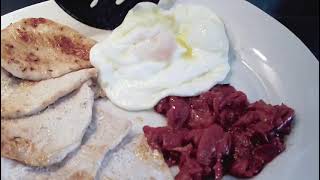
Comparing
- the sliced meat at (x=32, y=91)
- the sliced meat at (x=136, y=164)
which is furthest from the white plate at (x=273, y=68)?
the sliced meat at (x=136, y=164)

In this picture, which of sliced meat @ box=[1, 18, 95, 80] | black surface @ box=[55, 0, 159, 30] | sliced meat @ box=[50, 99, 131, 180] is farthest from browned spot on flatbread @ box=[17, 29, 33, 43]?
sliced meat @ box=[50, 99, 131, 180]

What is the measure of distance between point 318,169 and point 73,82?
0.58 m

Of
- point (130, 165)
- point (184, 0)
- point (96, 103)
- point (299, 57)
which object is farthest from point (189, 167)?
point (184, 0)

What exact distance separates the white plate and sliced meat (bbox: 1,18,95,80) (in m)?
0.03

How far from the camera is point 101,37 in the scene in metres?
1.30

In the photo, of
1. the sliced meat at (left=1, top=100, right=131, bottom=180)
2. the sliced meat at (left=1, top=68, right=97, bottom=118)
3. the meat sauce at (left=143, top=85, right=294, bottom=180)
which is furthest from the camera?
the meat sauce at (left=143, top=85, right=294, bottom=180)

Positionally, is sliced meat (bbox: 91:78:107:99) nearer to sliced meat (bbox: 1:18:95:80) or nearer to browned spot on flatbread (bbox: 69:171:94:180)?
sliced meat (bbox: 1:18:95:80)

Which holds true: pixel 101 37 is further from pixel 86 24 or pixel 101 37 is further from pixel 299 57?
pixel 299 57

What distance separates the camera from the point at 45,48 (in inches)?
43.4

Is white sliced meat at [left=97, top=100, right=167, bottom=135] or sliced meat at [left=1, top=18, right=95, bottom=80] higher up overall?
sliced meat at [left=1, top=18, right=95, bottom=80]

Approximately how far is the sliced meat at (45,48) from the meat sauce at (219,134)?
25 cm

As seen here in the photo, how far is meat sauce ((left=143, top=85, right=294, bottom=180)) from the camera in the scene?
44.6 inches

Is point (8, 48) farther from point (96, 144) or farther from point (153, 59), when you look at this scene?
point (153, 59)

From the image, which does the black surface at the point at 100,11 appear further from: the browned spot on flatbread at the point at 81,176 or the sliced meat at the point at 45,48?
the browned spot on flatbread at the point at 81,176
